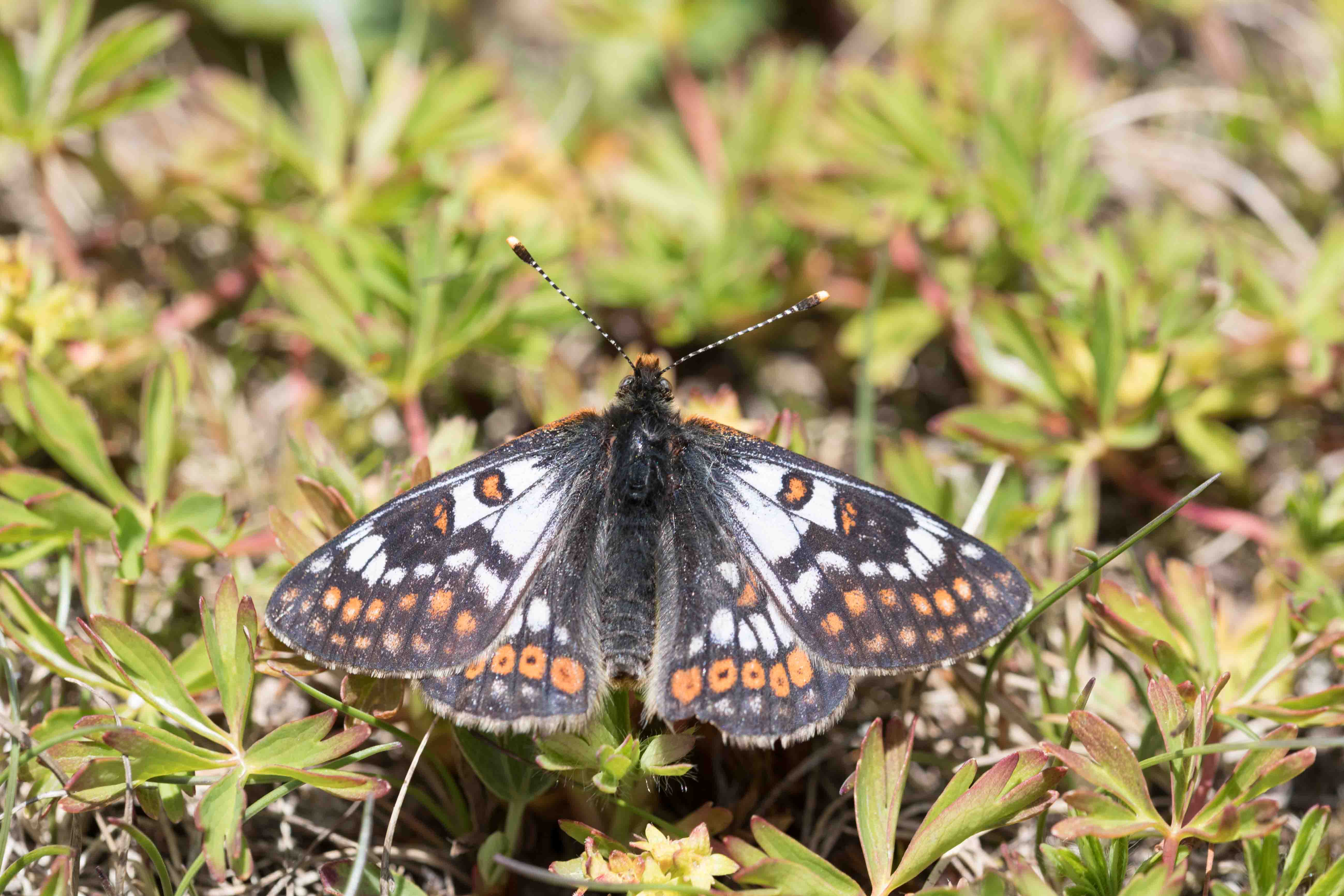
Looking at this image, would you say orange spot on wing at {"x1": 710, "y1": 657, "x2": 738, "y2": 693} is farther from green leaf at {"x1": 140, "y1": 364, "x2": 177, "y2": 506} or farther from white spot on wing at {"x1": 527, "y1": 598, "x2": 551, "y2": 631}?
green leaf at {"x1": 140, "y1": 364, "x2": 177, "y2": 506}

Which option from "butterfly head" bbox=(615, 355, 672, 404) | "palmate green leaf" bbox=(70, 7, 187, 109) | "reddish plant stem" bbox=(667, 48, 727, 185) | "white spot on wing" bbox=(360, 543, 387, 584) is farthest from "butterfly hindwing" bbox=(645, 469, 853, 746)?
"palmate green leaf" bbox=(70, 7, 187, 109)

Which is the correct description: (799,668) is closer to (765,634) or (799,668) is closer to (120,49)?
(765,634)

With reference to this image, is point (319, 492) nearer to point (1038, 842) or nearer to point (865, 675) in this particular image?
point (865, 675)

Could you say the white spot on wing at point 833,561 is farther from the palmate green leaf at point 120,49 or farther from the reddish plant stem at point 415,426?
the palmate green leaf at point 120,49

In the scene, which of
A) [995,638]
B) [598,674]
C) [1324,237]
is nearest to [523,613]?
[598,674]

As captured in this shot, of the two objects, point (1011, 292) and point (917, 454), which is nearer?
point (917, 454)

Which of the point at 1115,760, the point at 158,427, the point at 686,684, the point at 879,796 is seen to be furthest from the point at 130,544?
the point at 1115,760

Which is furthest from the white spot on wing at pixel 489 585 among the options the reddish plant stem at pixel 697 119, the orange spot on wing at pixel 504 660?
the reddish plant stem at pixel 697 119
